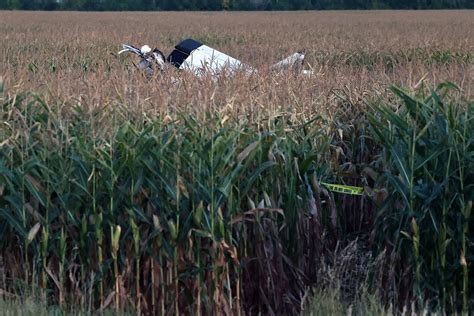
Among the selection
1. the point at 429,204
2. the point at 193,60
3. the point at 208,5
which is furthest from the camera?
the point at 208,5

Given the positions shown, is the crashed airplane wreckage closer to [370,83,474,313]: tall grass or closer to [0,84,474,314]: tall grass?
[0,84,474,314]: tall grass

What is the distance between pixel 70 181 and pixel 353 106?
92.0 inches

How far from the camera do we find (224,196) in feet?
15.5

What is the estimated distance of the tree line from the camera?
67688mm

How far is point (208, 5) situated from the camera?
231ft

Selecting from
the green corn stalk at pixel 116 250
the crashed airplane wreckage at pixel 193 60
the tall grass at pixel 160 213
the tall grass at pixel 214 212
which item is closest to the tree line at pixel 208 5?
the crashed airplane wreckage at pixel 193 60

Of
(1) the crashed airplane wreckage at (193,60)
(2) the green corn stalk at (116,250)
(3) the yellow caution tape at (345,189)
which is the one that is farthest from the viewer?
(1) the crashed airplane wreckage at (193,60)

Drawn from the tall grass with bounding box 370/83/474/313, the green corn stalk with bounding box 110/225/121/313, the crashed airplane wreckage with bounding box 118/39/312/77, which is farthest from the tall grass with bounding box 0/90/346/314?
the crashed airplane wreckage with bounding box 118/39/312/77

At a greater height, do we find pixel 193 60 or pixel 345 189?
pixel 193 60

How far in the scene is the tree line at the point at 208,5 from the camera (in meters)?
67.7

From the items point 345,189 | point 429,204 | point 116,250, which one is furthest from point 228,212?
point 429,204

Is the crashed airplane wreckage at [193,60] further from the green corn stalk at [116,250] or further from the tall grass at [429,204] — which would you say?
the green corn stalk at [116,250]

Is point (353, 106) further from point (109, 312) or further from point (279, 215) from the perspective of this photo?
point (109, 312)

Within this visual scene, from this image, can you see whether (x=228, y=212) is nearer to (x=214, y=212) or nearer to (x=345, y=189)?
(x=214, y=212)
